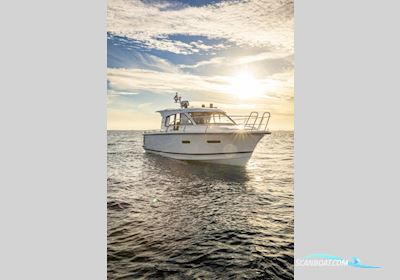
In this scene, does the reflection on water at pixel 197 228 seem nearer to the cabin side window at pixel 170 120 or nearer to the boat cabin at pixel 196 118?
the boat cabin at pixel 196 118

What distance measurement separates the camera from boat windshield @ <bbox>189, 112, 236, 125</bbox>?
29.2 feet

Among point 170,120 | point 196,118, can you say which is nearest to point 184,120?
point 196,118

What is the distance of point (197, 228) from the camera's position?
4051mm

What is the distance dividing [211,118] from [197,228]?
5.48 meters

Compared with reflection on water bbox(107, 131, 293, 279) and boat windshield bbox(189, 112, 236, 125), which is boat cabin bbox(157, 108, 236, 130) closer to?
boat windshield bbox(189, 112, 236, 125)

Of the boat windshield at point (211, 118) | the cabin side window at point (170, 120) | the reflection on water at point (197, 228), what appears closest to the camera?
the reflection on water at point (197, 228)

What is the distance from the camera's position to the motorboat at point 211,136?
327 inches

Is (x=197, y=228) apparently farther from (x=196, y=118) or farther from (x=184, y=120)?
(x=184, y=120)

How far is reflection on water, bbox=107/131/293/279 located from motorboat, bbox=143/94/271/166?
168cm
